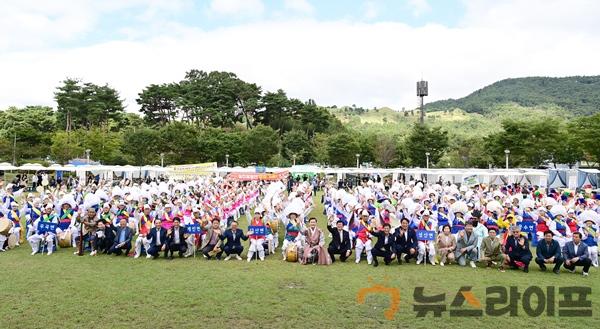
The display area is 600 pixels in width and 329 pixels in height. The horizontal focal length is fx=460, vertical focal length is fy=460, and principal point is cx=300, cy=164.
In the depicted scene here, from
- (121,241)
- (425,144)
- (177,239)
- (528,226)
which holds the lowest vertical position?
(121,241)

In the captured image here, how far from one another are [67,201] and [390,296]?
942 cm

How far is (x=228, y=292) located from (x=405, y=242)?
4397 mm

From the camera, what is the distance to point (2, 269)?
31.8 ft

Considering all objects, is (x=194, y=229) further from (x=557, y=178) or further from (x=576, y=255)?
(x=557, y=178)

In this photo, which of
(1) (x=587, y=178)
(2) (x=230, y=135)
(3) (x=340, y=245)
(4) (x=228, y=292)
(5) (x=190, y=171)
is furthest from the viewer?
(2) (x=230, y=135)

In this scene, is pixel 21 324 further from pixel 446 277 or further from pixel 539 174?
pixel 539 174

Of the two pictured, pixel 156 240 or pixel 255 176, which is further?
pixel 255 176

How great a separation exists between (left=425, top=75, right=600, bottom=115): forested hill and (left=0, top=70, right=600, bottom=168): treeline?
62.8 m

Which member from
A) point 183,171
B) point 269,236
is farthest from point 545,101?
point 269,236

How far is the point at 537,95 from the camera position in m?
130

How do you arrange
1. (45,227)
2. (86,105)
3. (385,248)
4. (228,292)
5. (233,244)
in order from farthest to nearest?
(86,105), (45,227), (233,244), (385,248), (228,292)

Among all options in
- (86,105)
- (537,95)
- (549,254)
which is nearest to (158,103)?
(86,105)

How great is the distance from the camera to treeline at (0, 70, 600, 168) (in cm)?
4591

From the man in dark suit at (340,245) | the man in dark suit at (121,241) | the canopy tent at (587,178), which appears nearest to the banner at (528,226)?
the man in dark suit at (340,245)
